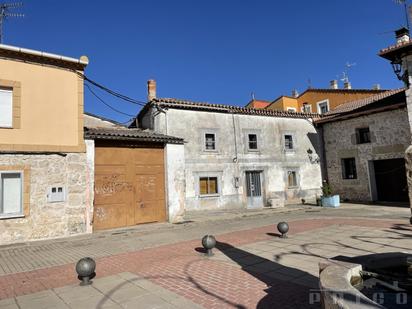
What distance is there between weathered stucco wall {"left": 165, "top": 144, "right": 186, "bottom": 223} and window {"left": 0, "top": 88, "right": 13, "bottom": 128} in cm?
586

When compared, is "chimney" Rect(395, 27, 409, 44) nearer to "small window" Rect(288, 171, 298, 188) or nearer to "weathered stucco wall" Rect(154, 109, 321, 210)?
"weathered stucco wall" Rect(154, 109, 321, 210)

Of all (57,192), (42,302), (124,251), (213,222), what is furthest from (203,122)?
(42,302)

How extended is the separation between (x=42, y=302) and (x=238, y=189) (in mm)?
14463

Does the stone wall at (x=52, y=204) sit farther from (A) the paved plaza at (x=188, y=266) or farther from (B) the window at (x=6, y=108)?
(B) the window at (x=6, y=108)

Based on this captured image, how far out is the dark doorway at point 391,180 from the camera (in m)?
17.7

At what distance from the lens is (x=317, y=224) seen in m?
11.1

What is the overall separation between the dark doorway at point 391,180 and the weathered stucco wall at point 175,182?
13253 millimetres

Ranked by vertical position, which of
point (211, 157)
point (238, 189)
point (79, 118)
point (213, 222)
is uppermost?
point (79, 118)

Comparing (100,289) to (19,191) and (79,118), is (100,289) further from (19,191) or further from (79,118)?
(79,118)

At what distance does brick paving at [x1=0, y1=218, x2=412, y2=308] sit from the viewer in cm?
459

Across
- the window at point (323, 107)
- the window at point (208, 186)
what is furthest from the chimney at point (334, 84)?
the window at point (208, 186)

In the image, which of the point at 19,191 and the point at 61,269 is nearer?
the point at 61,269

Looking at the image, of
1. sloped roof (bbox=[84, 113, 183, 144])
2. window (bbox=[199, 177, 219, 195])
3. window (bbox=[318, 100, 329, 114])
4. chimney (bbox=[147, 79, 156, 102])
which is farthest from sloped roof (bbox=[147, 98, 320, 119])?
window (bbox=[318, 100, 329, 114])

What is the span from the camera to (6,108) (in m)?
9.82
